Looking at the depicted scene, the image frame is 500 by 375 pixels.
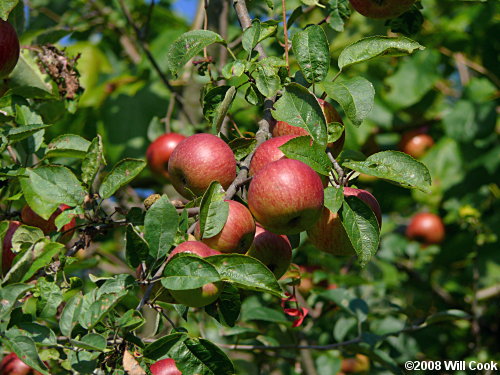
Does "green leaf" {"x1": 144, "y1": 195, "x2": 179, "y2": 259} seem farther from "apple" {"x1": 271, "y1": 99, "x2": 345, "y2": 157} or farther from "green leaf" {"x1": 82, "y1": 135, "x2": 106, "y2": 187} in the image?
"apple" {"x1": 271, "y1": 99, "x2": 345, "y2": 157}

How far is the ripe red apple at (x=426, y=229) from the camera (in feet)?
11.4

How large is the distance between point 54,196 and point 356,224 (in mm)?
538

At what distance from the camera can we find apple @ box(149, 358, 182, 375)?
1.00 m

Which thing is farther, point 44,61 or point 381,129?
point 381,129

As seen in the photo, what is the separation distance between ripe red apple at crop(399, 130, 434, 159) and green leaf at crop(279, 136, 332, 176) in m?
2.37

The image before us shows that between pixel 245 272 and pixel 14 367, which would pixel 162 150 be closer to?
pixel 14 367

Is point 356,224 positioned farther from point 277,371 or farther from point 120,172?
point 277,371

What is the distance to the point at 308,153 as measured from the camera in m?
1.00

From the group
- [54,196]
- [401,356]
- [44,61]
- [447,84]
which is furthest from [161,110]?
[447,84]

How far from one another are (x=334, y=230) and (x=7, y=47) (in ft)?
2.60

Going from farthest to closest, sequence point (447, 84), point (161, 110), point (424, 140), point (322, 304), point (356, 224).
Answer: point (447, 84)
point (424, 140)
point (161, 110)
point (322, 304)
point (356, 224)

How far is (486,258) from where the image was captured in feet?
9.59

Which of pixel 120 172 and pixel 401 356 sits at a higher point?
pixel 120 172

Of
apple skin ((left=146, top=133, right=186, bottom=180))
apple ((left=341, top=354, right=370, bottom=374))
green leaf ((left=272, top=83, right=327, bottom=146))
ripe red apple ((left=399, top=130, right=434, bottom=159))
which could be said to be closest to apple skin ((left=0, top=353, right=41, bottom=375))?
green leaf ((left=272, top=83, right=327, bottom=146))
